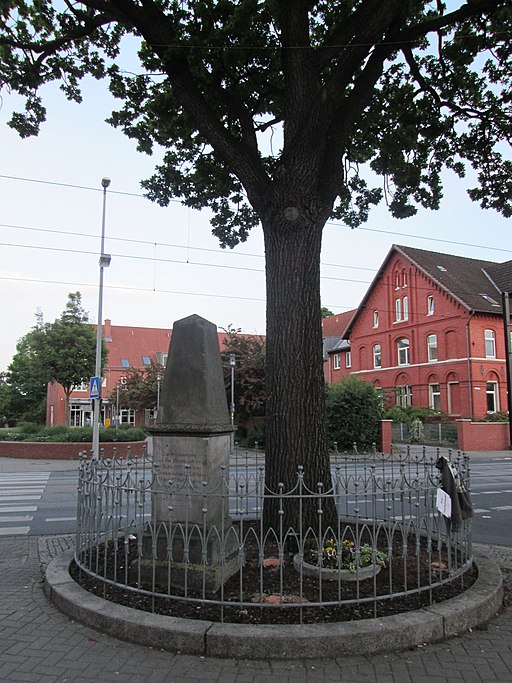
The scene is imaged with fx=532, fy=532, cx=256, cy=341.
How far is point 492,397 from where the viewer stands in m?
36.8

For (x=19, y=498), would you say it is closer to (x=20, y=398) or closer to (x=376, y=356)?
(x=376, y=356)

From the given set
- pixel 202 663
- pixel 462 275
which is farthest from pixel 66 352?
pixel 462 275

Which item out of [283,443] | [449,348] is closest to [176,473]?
[283,443]

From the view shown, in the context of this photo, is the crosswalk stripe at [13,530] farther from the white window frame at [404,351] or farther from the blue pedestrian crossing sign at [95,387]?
the white window frame at [404,351]

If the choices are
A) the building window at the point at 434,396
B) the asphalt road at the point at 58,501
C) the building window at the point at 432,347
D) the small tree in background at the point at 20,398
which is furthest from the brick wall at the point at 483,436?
the small tree in background at the point at 20,398

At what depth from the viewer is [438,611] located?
14.2 feet

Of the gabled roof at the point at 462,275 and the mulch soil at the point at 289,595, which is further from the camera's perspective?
the gabled roof at the point at 462,275

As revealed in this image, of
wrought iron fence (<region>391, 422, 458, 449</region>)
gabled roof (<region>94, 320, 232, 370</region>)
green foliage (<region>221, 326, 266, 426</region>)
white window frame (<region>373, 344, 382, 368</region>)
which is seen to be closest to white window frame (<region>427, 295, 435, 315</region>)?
white window frame (<region>373, 344, 382, 368</region>)

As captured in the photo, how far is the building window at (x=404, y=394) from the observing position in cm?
4156

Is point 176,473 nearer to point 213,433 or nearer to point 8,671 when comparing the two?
point 213,433

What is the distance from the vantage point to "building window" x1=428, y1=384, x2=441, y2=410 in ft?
128

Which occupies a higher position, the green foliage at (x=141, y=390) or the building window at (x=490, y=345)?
the building window at (x=490, y=345)

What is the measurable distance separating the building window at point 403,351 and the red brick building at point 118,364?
20841 mm

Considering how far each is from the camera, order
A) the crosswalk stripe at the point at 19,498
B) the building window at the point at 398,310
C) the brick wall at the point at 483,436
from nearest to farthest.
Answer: the crosswalk stripe at the point at 19,498 → the brick wall at the point at 483,436 → the building window at the point at 398,310
